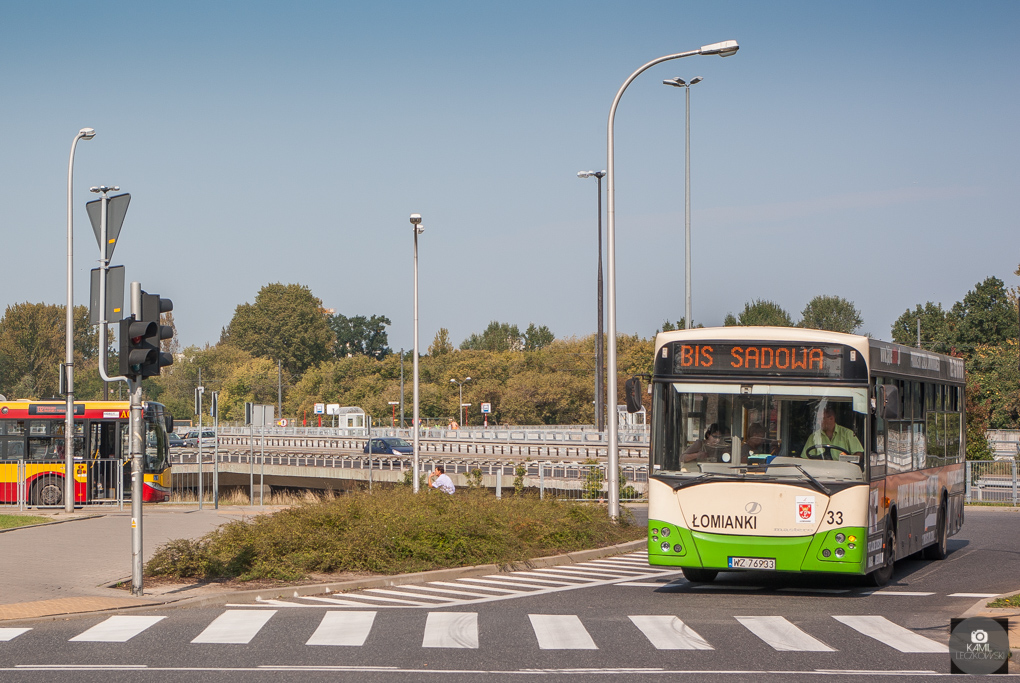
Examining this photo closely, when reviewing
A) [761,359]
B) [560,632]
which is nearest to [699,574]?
[761,359]

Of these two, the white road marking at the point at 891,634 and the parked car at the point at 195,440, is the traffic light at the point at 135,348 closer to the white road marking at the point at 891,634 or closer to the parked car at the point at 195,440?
the white road marking at the point at 891,634

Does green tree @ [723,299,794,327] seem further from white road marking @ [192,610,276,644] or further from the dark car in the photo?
white road marking @ [192,610,276,644]

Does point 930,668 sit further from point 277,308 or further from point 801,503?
point 277,308

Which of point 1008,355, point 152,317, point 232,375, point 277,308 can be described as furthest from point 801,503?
point 277,308

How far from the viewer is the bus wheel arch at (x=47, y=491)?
28.2 m

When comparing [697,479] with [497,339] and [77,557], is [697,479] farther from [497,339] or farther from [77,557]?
[497,339]

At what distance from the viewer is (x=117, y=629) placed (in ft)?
34.1

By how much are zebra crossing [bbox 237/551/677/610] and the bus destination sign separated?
318 centimetres

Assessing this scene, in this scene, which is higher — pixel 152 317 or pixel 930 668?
pixel 152 317

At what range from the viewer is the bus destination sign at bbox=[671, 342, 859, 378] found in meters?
12.7

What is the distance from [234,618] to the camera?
11195 millimetres

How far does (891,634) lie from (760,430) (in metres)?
2.96

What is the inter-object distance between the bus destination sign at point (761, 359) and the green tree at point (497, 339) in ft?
386

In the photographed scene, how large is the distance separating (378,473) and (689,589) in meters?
35.3
